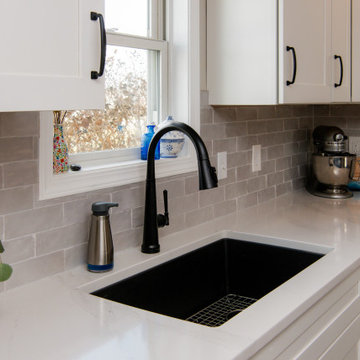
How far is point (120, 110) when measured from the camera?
1936 millimetres

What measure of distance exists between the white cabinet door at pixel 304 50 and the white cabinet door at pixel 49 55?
3.35 ft

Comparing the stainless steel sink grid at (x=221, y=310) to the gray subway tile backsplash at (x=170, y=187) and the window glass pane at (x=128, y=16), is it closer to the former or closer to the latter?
the gray subway tile backsplash at (x=170, y=187)

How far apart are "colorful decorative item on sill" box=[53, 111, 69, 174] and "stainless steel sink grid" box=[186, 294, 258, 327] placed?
0.71m

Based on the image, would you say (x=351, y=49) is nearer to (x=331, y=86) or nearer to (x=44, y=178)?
(x=331, y=86)

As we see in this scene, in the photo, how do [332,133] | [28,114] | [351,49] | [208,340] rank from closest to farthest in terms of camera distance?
1. [208,340]
2. [28,114]
3. [351,49]
4. [332,133]

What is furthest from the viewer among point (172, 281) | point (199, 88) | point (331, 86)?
point (331, 86)

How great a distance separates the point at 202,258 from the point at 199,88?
0.67 meters

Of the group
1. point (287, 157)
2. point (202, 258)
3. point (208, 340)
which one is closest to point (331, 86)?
point (287, 157)

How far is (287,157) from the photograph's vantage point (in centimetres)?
287

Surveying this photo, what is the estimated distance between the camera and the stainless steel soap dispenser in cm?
157

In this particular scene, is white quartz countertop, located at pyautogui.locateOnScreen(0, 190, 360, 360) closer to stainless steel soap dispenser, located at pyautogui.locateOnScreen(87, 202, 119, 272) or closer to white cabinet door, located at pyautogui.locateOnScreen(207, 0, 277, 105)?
stainless steel soap dispenser, located at pyautogui.locateOnScreen(87, 202, 119, 272)

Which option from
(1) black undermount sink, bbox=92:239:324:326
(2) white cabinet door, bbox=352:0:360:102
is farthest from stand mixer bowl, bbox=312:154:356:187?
(1) black undermount sink, bbox=92:239:324:326

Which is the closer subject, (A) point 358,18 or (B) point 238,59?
(B) point 238,59

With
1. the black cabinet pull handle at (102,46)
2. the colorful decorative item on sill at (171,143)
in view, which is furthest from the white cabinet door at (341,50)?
the black cabinet pull handle at (102,46)
